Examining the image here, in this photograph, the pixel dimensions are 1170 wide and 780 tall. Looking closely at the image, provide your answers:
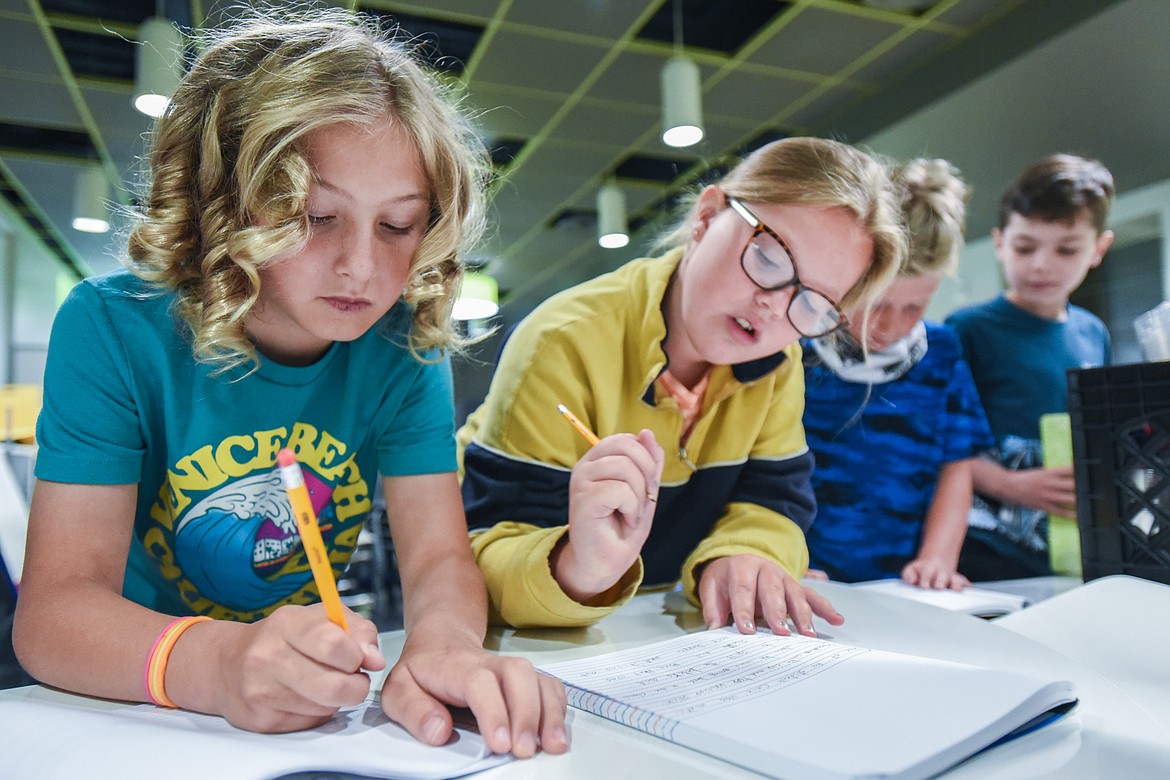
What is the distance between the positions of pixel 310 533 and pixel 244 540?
376mm

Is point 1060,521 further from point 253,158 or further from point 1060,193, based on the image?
point 253,158

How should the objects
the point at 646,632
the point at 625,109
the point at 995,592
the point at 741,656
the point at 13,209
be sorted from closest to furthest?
1. the point at 741,656
2. the point at 646,632
3. the point at 995,592
4. the point at 625,109
5. the point at 13,209

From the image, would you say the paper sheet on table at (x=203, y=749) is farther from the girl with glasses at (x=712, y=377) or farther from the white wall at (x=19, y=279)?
the white wall at (x=19, y=279)

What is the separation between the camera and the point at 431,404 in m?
0.76

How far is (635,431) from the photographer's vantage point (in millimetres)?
893

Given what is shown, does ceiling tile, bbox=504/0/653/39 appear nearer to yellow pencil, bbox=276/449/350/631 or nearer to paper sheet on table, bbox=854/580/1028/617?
paper sheet on table, bbox=854/580/1028/617

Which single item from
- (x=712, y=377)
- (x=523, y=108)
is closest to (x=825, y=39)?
(x=523, y=108)

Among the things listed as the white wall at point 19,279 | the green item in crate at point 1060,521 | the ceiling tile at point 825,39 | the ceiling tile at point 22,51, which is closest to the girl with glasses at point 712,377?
the green item in crate at point 1060,521

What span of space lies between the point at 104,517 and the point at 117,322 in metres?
0.16

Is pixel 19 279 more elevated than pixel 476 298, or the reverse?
pixel 19 279

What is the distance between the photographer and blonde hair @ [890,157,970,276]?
1275mm

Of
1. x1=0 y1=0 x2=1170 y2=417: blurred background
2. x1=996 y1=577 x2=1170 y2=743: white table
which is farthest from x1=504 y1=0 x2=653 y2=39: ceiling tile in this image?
x1=996 y1=577 x2=1170 y2=743: white table

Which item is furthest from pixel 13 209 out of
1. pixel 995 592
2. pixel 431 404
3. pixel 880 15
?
pixel 995 592

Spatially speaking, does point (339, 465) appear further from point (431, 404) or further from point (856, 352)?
point (856, 352)
